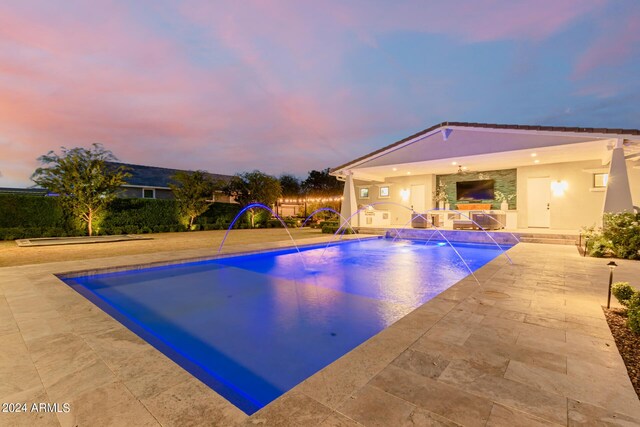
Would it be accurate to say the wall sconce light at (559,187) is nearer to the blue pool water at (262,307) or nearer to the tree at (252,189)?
the blue pool water at (262,307)

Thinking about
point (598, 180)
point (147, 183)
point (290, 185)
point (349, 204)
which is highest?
point (290, 185)

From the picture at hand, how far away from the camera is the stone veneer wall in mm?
14633

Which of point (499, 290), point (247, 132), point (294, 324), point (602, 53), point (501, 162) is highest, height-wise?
point (602, 53)

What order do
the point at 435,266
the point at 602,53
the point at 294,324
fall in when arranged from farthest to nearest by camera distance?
the point at 602,53
the point at 435,266
the point at 294,324

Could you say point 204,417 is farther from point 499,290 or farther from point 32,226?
point 32,226

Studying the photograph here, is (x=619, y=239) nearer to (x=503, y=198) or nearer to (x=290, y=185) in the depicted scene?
(x=503, y=198)

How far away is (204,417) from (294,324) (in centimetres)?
252

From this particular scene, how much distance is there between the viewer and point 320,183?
4200 cm

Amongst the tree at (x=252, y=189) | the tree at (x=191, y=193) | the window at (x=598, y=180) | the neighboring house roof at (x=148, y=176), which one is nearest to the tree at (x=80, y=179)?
the tree at (x=191, y=193)

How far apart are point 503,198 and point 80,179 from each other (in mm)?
21399

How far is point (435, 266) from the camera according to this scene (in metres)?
7.82

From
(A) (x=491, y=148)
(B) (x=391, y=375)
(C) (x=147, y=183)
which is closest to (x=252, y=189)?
(C) (x=147, y=183)

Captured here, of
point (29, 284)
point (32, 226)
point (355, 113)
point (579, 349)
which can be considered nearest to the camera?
point (579, 349)

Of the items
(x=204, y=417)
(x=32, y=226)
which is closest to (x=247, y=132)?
(x=32, y=226)
